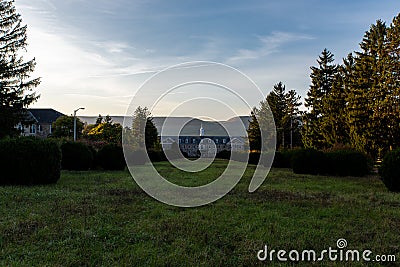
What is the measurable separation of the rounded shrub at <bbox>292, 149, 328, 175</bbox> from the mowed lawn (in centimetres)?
875

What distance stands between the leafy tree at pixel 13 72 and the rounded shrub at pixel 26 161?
1373 centimetres

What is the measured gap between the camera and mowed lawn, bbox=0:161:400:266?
3.59m

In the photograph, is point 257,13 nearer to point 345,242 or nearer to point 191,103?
point 191,103

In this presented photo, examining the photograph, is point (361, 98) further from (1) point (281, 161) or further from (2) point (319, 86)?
(2) point (319, 86)

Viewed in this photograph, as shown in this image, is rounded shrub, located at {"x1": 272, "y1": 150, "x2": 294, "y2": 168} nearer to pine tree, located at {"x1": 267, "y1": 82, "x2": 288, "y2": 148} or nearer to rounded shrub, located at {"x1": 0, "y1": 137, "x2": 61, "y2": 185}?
rounded shrub, located at {"x1": 0, "y1": 137, "x2": 61, "y2": 185}

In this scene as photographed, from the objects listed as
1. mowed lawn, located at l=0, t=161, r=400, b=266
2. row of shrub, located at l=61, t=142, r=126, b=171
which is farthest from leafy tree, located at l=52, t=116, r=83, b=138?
mowed lawn, located at l=0, t=161, r=400, b=266

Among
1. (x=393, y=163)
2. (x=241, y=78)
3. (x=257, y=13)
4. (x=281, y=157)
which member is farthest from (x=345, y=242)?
(x=281, y=157)

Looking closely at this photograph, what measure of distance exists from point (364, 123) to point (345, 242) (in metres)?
24.2

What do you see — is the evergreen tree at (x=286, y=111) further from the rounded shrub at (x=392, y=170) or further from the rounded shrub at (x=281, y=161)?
the rounded shrub at (x=392, y=170)

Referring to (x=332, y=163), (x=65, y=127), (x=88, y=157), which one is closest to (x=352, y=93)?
(x=332, y=163)

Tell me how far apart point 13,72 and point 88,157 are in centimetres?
1093

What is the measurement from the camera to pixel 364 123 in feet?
84.7

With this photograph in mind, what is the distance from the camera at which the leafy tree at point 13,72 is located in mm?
22031

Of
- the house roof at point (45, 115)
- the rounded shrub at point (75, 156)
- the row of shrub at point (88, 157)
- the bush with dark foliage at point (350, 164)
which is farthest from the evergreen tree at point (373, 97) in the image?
the house roof at point (45, 115)
